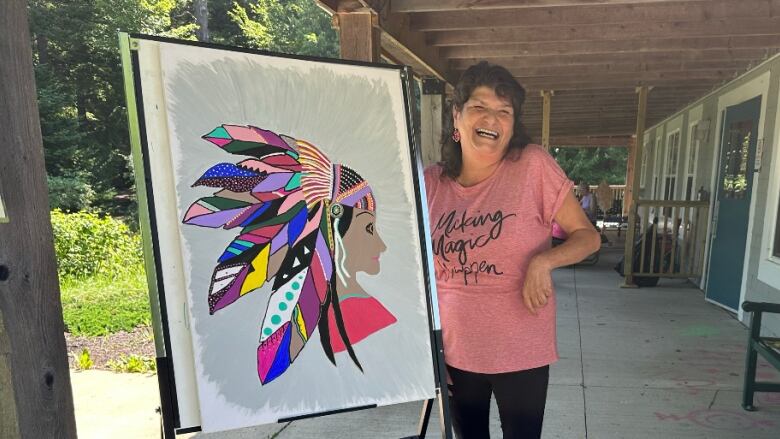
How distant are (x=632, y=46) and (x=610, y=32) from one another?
0.51 m

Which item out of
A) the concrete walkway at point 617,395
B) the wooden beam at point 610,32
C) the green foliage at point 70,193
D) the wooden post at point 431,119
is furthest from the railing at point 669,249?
the green foliage at point 70,193

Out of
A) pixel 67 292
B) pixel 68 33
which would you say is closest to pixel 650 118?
pixel 67 292

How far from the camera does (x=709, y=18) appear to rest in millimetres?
3641

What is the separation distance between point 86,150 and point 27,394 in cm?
1739

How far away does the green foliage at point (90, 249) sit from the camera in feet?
24.6

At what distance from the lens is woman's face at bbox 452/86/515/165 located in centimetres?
151

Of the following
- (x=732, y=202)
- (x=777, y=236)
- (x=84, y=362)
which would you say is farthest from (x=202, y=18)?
(x=777, y=236)

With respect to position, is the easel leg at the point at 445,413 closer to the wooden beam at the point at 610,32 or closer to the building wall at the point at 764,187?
the wooden beam at the point at 610,32

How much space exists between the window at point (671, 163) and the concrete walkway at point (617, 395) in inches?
159

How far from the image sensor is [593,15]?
12.2 feet

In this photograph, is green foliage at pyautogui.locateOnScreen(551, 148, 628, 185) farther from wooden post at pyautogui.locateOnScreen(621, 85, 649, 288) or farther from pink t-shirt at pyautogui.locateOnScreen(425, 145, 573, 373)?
pink t-shirt at pyautogui.locateOnScreen(425, 145, 573, 373)

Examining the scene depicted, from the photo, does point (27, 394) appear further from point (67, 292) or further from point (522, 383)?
point (67, 292)

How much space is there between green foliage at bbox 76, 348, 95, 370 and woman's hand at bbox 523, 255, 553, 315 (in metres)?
3.79

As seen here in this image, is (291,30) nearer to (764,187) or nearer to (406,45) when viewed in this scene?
(406,45)
